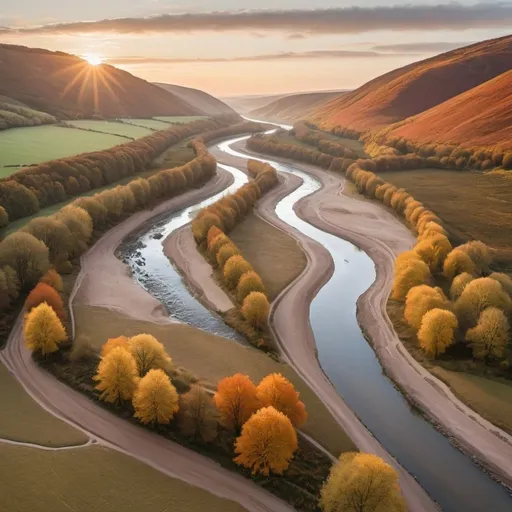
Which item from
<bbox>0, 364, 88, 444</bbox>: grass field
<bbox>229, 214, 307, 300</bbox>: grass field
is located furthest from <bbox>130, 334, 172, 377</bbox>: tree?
<bbox>229, 214, 307, 300</bbox>: grass field

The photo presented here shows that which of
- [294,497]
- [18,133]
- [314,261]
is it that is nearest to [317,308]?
[314,261]

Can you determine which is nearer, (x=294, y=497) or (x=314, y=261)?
(x=294, y=497)

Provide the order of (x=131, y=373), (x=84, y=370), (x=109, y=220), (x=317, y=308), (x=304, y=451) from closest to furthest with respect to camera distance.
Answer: (x=304, y=451) → (x=131, y=373) → (x=84, y=370) → (x=317, y=308) → (x=109, y=220)

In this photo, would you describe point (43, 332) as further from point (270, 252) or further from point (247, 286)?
point (270, 252)

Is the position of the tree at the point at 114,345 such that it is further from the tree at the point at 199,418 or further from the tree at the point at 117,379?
the tree at the point at 199,418

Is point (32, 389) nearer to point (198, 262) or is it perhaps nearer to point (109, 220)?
point (198, 262)
